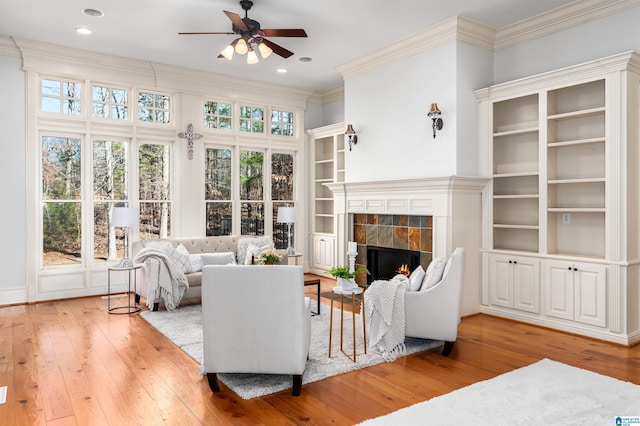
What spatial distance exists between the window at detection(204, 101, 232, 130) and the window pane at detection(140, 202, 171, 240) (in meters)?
1.47

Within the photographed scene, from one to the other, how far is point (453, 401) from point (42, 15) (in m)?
5.43

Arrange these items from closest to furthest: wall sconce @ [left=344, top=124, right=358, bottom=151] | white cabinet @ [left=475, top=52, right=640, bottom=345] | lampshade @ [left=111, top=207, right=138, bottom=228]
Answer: white cabinet @ [left=475, top=52, right=640, bottom=345] < lampshade @ [left=111, top=207, right=138, bottom=228] < wall sconce @ [left=344, top=124, right=358, bottom=151]

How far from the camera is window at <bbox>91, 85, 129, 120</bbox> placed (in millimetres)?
6238

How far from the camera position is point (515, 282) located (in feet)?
16.3

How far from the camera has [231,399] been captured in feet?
9.62

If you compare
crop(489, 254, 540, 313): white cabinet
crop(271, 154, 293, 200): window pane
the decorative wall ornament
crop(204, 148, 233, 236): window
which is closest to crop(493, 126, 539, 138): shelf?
crop(489, 254, 540, 313): white cabinet

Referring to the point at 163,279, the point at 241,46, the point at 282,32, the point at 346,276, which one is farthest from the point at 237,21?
the point at 163,279

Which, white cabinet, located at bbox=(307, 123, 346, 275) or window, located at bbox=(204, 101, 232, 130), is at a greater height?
window, located at bbox=(204, 101, 232, 130)

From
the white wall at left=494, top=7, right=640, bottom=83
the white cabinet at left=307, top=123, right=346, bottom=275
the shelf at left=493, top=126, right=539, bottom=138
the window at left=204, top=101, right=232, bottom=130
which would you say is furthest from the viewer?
the white cabinet at left=307, top=123, right=346, bottom=275

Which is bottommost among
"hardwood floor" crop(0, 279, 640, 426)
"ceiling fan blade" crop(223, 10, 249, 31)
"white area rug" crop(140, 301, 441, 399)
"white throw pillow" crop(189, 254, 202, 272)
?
"hardwood floor" crop(0, 279, 640, 426)

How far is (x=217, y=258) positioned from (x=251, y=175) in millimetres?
1981

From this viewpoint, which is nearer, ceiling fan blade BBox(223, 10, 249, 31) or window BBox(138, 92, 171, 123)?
ceiling fan blade BBox(223, 10, 249, 31)

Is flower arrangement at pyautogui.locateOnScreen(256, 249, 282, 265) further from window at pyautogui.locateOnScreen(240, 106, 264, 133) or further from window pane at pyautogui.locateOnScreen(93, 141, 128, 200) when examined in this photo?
window at pyautogui.locateOnScreen(240, 106, 264, 133)

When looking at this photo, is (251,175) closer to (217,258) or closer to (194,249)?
(194,249)
